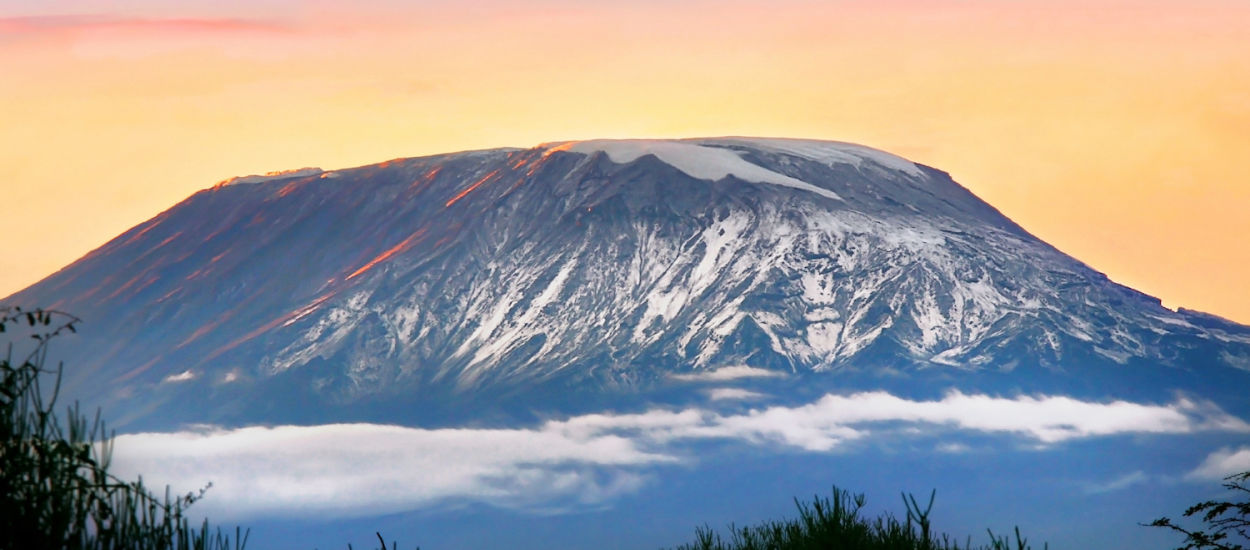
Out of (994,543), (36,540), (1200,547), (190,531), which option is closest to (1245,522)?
(1200,547)

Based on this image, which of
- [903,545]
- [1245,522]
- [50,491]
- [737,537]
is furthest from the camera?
[737,537]

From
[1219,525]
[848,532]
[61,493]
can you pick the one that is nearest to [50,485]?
[61,493]

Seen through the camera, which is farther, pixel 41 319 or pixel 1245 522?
pixel 1245 522

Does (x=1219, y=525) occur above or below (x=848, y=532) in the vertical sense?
above

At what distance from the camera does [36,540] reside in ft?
53.1

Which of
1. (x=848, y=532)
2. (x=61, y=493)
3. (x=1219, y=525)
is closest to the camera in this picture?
(x=61, y=493)

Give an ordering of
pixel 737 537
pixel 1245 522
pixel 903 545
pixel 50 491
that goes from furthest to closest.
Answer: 1. pixel 737 537
2. pixel 1245 522
3. pixel 903 545
4. pixel 50 491

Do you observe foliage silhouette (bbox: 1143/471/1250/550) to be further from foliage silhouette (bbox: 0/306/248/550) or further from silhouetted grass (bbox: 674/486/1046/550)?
foliage silhouette (bbox: 0/306/248/550)

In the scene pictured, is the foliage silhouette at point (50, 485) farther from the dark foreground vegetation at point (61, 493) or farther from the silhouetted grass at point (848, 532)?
the silhouetted grass at point (848, 532)

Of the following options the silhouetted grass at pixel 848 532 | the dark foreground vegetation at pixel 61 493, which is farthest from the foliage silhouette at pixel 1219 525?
the dark foreground vegetation at pixel 61 493

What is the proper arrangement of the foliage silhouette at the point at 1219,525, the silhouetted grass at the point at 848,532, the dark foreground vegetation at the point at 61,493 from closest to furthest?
the dark foreground vegetation at the point at 61,493
the silhouetted grass at the point at 848,532
the foliage silhouette at the point at 1219,525

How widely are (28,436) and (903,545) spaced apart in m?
10.5

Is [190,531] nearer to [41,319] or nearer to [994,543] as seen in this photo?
[41,319]

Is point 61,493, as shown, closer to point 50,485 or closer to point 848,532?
point 50,485
